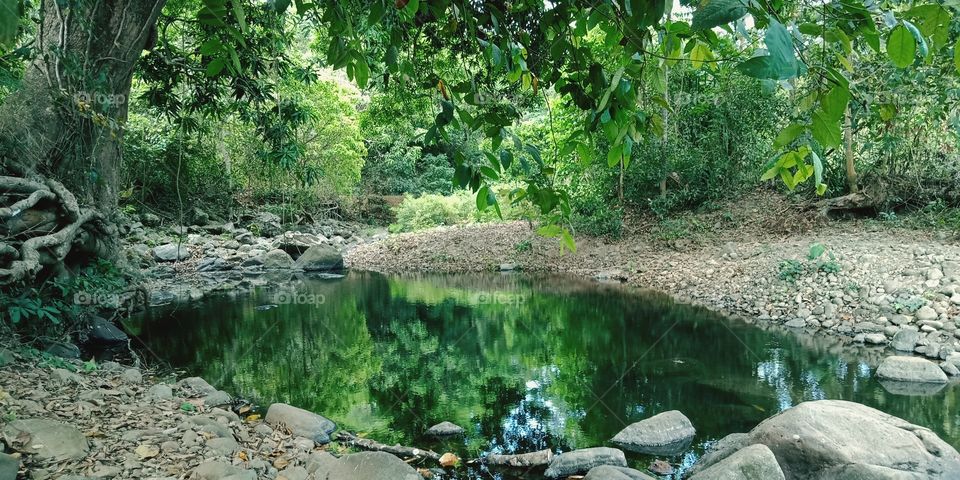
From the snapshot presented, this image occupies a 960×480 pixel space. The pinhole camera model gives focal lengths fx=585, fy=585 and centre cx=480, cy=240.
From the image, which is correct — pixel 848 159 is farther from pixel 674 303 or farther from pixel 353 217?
pixel 353 217

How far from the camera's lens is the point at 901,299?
717 centimetres

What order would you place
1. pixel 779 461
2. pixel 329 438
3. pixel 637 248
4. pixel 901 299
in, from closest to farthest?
pixel 779 461 < pixel 329 438 < pixel 901 299 < pixel 637 248

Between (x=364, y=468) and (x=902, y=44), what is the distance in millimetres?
3352

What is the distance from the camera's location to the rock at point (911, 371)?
5.47 m

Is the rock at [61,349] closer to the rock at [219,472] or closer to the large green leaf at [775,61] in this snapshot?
the rock at [219,472]

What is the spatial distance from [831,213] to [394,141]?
16.0m

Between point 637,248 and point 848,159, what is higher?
point 848,159

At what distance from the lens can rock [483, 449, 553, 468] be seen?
4.06m

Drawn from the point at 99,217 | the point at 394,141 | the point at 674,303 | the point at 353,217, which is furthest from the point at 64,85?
the point at 394,141

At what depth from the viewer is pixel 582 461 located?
13.0 feet

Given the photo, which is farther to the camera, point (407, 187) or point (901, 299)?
point (407, 187)

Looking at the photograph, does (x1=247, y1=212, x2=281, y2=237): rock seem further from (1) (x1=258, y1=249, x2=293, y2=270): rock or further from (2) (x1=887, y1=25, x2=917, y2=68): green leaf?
(2) (x1=887, y1=25, x2=917, y2=68): green leaf

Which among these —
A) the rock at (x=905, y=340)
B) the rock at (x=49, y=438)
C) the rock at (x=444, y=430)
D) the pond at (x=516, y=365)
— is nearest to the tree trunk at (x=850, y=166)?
the pond at (x=516, y=365)

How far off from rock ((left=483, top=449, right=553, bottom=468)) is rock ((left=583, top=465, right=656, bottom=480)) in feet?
1.49
